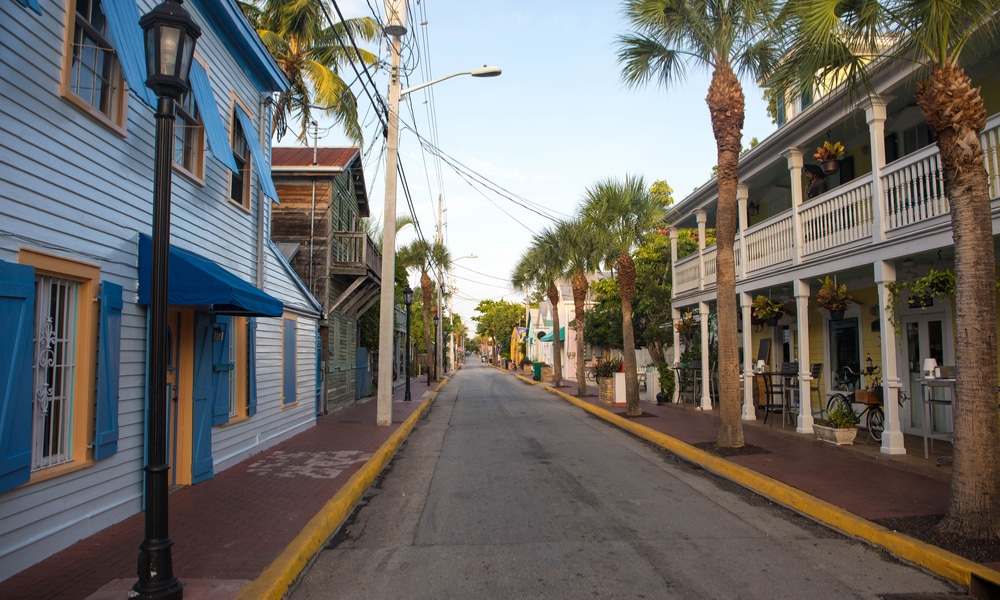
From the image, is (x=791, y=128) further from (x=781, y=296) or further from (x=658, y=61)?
(x=781, y=296)

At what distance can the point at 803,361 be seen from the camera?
12.3m

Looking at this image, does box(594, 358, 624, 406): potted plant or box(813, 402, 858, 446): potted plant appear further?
box(594, 358, 624, 406): potted plant

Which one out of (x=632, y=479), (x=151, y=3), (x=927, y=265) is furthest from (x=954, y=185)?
(x=151, y=3)

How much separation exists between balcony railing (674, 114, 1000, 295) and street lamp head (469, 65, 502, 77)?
22.8ft

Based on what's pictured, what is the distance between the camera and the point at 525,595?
4.80 metres

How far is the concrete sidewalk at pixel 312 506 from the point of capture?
16.0 ft

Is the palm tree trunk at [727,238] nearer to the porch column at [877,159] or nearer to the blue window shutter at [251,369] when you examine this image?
the porch column at [877,159]

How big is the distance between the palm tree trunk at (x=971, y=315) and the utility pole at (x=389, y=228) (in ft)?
35.3

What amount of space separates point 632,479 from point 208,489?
5.60 meters

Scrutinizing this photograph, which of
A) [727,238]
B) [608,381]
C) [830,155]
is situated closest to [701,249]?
[608,381]

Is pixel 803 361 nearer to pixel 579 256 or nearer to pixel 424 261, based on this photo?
pixel 579 256

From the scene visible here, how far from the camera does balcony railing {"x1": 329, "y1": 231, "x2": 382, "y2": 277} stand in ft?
61.4

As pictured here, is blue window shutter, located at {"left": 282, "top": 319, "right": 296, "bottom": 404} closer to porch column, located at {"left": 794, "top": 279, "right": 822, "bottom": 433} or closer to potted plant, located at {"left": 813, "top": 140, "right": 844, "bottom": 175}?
porch column, located at {"left": 794, "top": 279, "right": 822, "bottom": 433}

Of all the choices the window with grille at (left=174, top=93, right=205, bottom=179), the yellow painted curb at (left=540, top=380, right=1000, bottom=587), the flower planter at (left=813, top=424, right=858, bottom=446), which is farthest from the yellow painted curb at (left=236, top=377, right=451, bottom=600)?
the flower planter at (left=813, top=424, right=858, bottom=446)
